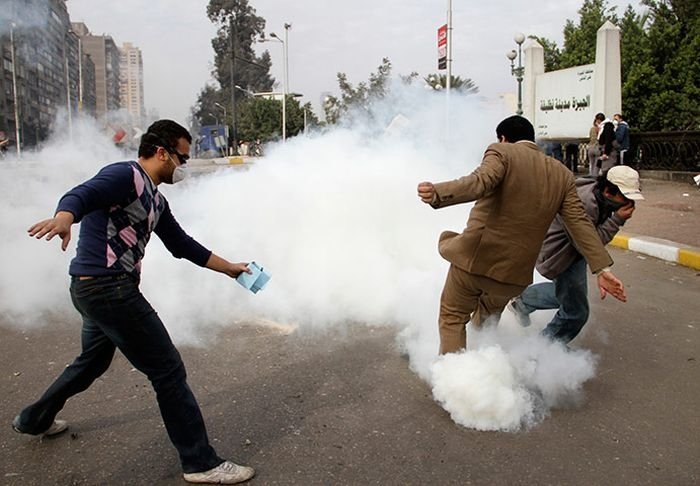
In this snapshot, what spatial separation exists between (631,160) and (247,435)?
Result: 17.0 m

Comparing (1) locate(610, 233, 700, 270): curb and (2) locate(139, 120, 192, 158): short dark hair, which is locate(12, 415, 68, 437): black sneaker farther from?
(1) locate(610, 233, 700, 270): curb

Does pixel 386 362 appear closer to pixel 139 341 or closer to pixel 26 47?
pixel 139 341

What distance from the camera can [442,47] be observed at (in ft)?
41.4

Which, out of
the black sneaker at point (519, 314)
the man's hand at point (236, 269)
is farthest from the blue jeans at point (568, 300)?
the man's hand at point (236, 269)

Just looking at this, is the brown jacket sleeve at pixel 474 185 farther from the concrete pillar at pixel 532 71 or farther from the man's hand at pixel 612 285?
the concrete pillar at pixel 532 71

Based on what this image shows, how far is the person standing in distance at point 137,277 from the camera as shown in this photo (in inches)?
100

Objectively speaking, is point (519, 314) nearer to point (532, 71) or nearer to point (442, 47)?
point (442, 47)

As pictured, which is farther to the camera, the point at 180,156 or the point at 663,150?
the point at 663,150

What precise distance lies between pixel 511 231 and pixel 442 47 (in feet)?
33.4

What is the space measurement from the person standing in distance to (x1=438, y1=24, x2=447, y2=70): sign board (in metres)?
9.97

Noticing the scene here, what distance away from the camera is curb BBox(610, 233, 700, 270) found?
7.35m

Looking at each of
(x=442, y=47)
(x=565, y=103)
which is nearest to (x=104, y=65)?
(x=442, y=47)

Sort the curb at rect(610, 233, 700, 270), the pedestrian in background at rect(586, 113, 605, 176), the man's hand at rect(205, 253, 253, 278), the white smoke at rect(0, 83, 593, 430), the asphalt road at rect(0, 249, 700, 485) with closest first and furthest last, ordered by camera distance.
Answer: the asphalt road at rect(0, 249, 700, 485)
the man's hand at rect(205, 253, 253, 278)
the white smoke at rect(0, 83, 593, 430)
the curb at rect(610, 233, 700, 270)
the pedestrian in background at rect(586, 113, 605, 176)

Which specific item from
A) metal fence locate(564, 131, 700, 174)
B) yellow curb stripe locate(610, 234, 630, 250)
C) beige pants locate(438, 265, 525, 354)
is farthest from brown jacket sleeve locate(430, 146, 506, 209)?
metal fence locate(564, 131, 700, 174)
